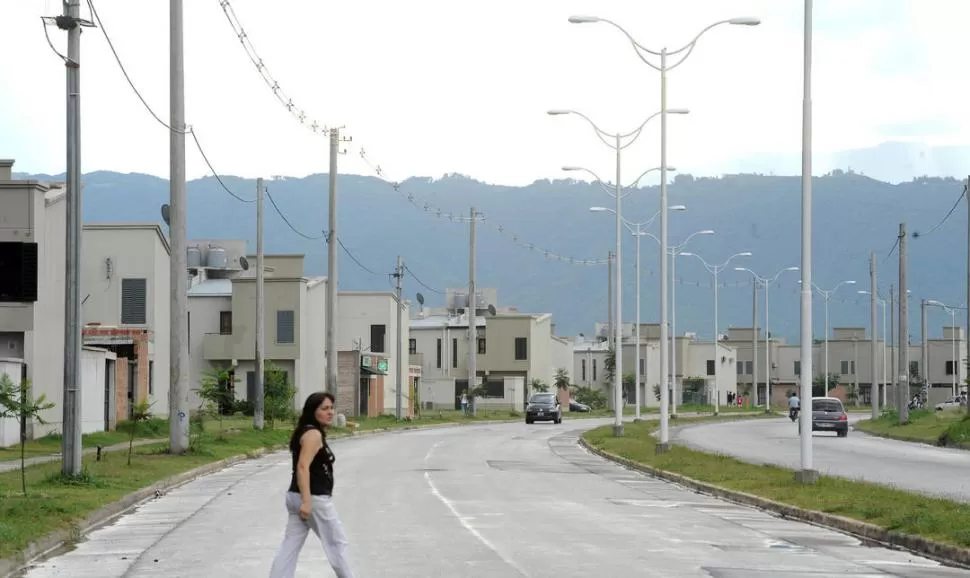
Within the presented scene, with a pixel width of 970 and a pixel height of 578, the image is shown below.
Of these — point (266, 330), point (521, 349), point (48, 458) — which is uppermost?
point (266, 330)

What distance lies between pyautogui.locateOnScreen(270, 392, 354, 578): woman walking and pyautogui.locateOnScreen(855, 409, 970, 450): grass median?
149ft

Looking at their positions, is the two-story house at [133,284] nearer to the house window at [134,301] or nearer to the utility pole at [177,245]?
the house window at [134,301]

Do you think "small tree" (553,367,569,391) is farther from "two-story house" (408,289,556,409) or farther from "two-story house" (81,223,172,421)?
"two-story house" (81,223,172,421)

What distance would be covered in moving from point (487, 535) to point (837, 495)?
8.53 metres

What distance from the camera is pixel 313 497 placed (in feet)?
40.9

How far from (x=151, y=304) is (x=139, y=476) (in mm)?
31143

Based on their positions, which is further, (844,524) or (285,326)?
(285,326)

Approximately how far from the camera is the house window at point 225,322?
83500mm

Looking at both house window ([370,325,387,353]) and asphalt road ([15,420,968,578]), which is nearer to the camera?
asphalt road ([15,420,968,578])

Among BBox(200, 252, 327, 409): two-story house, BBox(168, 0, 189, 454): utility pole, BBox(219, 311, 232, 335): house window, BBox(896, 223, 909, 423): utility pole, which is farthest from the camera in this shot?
BBox(219, 311, 232, 335): house window

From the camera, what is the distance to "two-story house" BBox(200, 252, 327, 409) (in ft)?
268

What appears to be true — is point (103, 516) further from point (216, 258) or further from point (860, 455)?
point (216, 258)

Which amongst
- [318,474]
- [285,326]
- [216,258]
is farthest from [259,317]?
[216,258]

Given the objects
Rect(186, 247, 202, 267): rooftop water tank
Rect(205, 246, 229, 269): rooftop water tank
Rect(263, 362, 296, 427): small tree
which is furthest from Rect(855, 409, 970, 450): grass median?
Rect(186, 247, 202, 267): rooftop water tank
